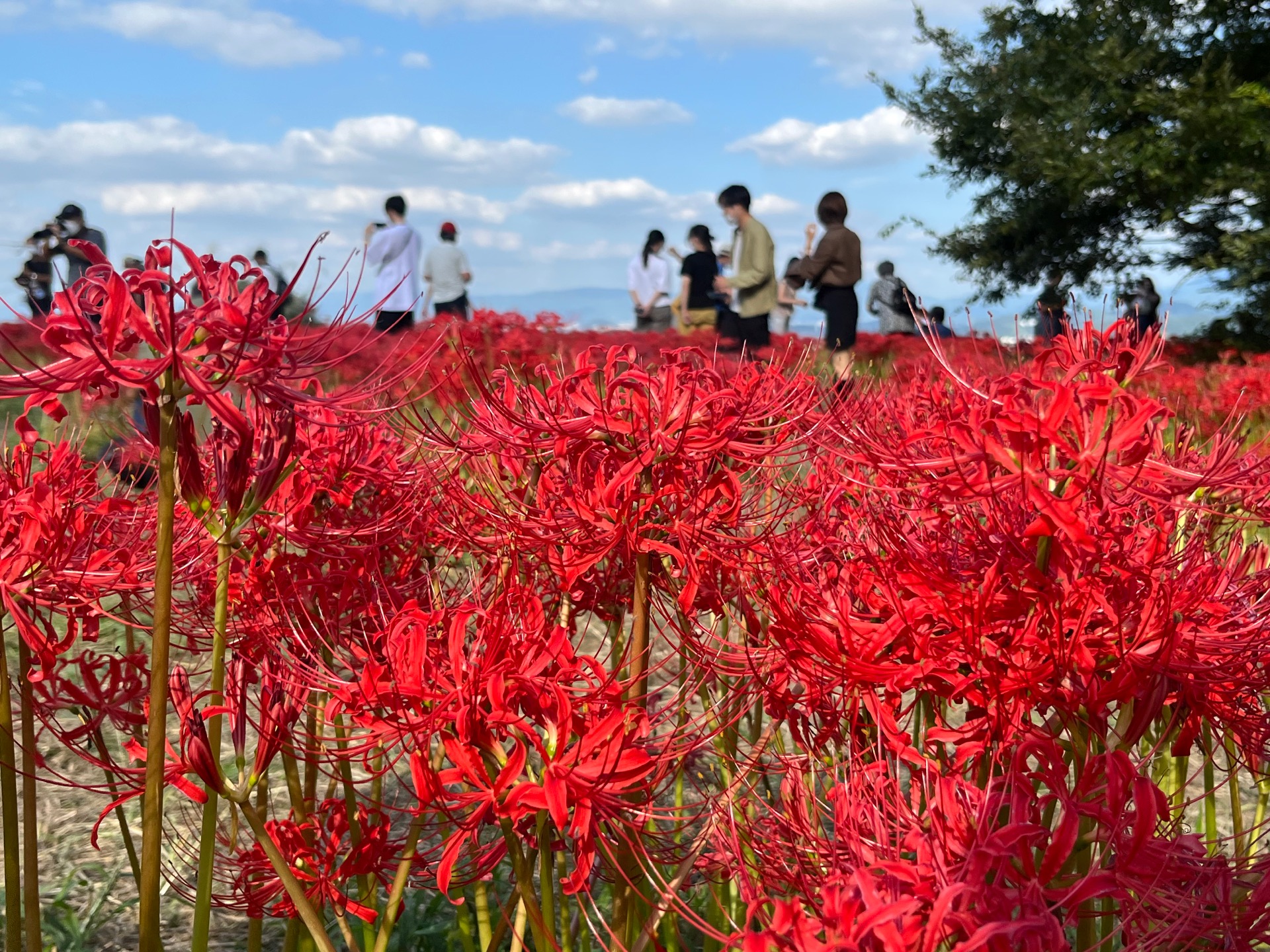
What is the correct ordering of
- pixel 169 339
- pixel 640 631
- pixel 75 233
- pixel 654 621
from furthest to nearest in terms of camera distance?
1. pixel 75 233
2. pixel 654 621
3. pixel 640 631
4. pixel 169 339

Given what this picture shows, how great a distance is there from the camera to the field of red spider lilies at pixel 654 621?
122cm

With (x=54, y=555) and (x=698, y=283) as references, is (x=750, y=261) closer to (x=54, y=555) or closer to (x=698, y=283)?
(x=698, y=283)

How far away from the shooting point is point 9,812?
5.33 feet

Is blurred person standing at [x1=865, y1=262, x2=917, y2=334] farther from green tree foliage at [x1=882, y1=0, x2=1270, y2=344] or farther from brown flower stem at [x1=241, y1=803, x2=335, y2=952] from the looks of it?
brown flower stem at [x1=241, y1=803, x2=335, y2=952]

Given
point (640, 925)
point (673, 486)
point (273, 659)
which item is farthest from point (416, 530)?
point (640, 925)

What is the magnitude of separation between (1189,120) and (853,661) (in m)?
16.2

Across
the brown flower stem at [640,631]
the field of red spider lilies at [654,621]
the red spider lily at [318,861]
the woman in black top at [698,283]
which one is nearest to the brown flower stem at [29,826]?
the field of red spider lilies at [654,621]

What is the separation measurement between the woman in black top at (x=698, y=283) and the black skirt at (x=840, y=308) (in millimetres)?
2858

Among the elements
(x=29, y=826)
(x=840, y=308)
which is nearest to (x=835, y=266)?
(x=840, y=308)

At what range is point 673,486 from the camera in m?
1.59

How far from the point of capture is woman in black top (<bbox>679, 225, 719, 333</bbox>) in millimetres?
11977

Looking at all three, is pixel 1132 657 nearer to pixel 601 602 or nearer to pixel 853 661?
pixel 853 661

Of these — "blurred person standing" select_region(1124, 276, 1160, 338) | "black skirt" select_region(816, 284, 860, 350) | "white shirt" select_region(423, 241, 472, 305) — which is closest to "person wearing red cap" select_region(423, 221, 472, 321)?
"white shirt" select_region(423, 241, 472, 305)

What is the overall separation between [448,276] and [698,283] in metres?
2.60
